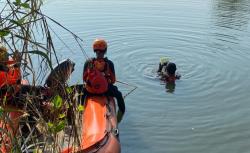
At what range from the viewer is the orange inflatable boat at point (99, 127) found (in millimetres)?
5305

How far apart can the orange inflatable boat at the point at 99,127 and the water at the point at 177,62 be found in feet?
2.45

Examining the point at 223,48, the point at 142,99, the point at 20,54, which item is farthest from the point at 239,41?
the point at 20,54

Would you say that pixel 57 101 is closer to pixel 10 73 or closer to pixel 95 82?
pixel 10 73

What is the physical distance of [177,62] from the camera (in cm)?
1088

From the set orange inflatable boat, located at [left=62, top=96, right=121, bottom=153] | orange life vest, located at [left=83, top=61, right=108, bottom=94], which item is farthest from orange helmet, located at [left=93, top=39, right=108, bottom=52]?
orange inflatable boat, located at [left=62, top=96, right=121, bottom=153]

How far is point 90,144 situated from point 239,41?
8.49 meters

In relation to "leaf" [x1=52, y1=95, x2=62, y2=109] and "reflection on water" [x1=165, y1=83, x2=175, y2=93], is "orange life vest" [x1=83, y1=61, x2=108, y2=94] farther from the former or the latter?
"leaf" [x1=52, y1=95, x2=62, y2=109]

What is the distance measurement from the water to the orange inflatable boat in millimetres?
748

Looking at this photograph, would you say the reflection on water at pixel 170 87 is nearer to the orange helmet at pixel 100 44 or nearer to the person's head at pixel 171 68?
the person's head at pixel 171 68

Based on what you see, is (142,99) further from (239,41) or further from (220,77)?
(239,41)

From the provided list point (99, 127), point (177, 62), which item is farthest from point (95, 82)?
point (177, 62)

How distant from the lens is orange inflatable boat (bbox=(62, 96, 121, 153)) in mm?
5305

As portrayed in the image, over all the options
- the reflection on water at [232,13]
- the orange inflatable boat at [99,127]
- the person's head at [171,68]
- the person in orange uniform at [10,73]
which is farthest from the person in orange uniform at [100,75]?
the reflection on water at [232,13]

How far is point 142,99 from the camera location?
8859 millimetres
